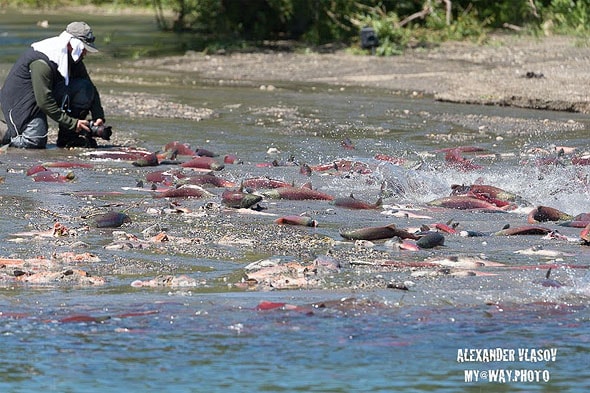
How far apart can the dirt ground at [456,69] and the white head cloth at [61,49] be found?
→ 269 inches

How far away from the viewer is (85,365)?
238 inches

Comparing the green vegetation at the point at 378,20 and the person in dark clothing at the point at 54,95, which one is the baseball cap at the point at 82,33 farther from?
the green vegetation at the point at 378,20

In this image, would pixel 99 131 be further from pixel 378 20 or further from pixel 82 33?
pixel 378 20

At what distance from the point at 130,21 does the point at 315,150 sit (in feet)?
84.6

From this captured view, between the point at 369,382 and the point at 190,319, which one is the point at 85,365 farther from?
the point at 369,382

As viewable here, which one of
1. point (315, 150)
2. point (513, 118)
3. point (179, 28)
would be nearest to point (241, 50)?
point (179, 28)

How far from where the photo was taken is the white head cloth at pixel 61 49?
39.9ft

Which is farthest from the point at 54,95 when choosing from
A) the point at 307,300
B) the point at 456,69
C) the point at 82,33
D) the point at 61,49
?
the point at 456,69

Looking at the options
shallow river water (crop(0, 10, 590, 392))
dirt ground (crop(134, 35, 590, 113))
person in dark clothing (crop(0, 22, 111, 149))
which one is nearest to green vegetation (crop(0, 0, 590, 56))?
dirt ground (crop(134, 35, 590, 113))

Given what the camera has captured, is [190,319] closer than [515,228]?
Yes

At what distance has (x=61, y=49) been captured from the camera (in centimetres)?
1221

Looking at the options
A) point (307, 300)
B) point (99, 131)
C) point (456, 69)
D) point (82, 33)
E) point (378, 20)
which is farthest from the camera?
point (378, 20)

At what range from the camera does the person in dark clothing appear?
12.2 meters

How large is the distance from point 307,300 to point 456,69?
49.7 feet
